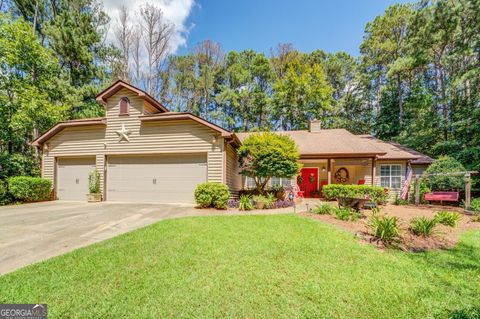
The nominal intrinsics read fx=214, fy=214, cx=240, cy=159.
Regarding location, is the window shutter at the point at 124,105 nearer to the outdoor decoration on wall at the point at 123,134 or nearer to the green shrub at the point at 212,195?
the outdoor decoration on wall at the point at 123,134

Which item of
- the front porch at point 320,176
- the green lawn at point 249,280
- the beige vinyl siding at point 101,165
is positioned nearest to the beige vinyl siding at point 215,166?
the green lawn at point 249,280

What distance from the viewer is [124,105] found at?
460 inches

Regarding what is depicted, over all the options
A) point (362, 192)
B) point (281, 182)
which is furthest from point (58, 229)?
point (362, 192)

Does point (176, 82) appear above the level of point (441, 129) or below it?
above

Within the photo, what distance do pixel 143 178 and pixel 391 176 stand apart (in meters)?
15.4

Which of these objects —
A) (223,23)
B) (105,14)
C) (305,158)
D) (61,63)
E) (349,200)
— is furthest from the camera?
(105,14)

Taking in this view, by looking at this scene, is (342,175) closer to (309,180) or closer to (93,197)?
(309,180)

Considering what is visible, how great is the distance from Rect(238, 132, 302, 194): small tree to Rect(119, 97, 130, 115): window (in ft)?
21.9

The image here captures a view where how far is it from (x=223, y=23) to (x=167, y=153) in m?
11.1

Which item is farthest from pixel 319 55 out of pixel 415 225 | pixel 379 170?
pixel 415 225

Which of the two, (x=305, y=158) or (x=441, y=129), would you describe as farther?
(x=441, y=129)

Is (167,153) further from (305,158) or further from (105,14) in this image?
(105,14)

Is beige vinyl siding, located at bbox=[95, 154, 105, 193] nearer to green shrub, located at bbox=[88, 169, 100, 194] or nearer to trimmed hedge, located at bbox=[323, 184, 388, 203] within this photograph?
green shrub, located at bbox=[88, 169, 100, 194]

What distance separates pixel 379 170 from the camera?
14.2 meters
